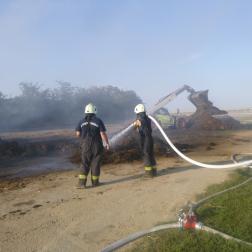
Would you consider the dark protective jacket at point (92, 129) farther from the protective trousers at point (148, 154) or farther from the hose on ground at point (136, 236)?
the hose on ground at point (136, 236)

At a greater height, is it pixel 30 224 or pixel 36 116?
pixel 36 116

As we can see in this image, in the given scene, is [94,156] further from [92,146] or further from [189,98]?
[189,98]

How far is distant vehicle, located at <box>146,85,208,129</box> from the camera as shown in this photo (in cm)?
1988

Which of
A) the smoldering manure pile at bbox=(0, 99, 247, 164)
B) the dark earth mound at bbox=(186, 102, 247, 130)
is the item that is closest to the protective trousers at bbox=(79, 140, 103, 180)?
the smoldering manure pile at bbox=(0, 99, 247, 164)

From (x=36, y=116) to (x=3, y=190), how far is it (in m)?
20.7

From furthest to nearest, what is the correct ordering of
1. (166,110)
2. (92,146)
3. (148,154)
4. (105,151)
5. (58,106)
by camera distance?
(58,106) < (166,110) < (105,151) < (148,154) < (92,146)

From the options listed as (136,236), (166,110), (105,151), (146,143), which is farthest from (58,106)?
(136,236)

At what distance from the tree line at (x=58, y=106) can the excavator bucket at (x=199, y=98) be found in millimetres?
13536

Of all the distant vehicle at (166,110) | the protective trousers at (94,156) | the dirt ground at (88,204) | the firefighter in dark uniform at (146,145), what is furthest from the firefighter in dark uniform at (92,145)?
the distant vehicle at (166,110)

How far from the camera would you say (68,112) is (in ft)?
92.0

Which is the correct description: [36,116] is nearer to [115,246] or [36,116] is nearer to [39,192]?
[39,192]

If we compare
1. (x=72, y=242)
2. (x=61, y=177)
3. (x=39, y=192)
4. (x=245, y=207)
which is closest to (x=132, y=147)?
(x=61, y=177)

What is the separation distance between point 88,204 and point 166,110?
17.7 m

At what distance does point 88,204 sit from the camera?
14.3 ft
